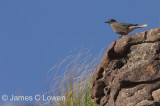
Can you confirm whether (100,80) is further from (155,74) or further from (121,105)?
(155,74)

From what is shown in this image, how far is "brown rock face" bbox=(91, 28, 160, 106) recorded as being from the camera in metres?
4.48

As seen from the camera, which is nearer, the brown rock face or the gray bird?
the brown rock face

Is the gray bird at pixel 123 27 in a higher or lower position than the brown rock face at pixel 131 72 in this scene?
higher

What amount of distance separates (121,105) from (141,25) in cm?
236

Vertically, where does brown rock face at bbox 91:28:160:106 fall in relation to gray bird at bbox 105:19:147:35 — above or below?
below

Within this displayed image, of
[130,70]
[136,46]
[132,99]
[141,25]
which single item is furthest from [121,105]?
[141,25]

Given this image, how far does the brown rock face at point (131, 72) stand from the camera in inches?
176

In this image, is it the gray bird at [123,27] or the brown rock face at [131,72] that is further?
the gray bird at [123,27]

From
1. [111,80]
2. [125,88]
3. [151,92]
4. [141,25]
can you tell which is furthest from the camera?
[141,25]

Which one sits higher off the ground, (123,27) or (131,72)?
(123,27)

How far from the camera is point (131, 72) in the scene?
4652 millimetres

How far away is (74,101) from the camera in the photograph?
7.65 metres

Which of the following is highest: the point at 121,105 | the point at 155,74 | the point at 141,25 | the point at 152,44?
the point at 141,25

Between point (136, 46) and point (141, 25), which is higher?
point (141, 25)
